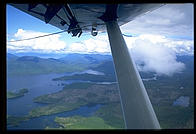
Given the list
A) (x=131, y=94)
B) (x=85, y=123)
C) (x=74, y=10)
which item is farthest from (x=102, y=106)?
(x=131, y=94)

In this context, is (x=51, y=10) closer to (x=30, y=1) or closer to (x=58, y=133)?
(x=30, y=1)

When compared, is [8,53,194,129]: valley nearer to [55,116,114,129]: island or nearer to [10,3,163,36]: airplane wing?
[55,116,114,129]: island

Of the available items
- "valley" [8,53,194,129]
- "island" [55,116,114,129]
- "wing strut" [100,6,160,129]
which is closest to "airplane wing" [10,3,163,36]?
"wing strut" [100,6,160,129]

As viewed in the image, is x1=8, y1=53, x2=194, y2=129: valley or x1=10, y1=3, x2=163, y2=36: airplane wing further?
x1=8, y1=53, x2=194, y2=129: valley

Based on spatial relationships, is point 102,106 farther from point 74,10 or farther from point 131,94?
point 131,94

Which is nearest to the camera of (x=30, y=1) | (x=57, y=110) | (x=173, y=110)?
(x=30, y=1)

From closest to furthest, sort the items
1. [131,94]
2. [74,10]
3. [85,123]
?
1. [131,94]
2. [74,10]
3. [85,123]

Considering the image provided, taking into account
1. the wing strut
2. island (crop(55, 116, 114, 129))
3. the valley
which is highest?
the wing strut

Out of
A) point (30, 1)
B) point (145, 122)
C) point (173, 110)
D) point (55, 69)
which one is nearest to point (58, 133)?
point (145, 122)
